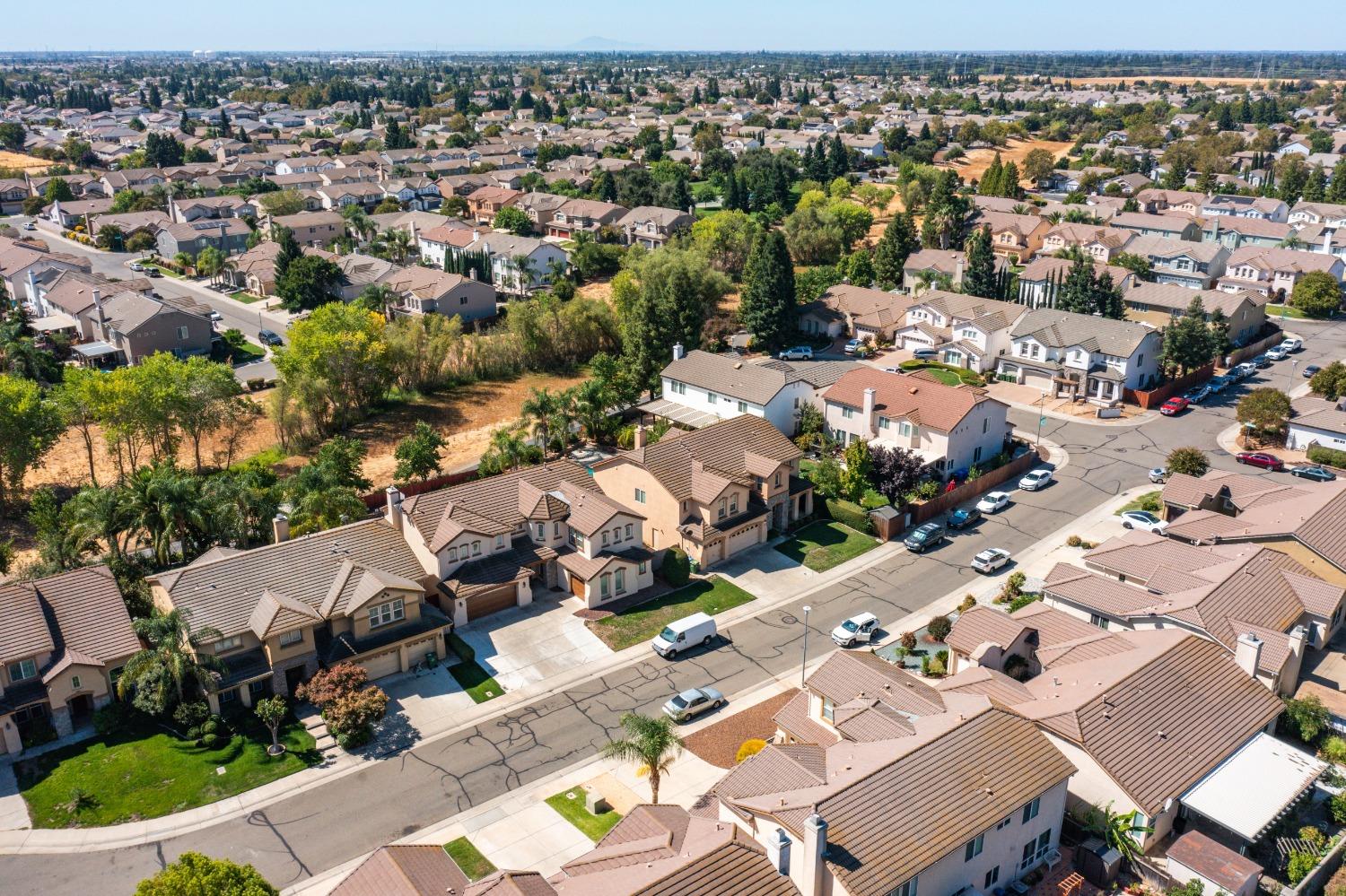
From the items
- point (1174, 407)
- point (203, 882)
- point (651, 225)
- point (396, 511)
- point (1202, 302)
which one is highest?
point (651, 225)

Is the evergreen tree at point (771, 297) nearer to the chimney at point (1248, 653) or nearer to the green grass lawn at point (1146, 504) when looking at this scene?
the green grass lawn at point (1146, 504)

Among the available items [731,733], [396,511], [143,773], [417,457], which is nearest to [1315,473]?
[731,733]

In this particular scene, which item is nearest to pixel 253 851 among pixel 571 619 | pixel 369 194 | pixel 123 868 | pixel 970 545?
pixel 123 868

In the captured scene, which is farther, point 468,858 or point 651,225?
point 651,225

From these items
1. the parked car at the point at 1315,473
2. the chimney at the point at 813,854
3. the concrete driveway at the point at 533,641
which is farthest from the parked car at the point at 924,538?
the chimney at the point at 813,854

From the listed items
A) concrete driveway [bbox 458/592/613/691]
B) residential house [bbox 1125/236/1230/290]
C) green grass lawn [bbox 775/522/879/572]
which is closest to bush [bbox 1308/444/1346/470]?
green grass lawn [bbox 775/522/879/572]

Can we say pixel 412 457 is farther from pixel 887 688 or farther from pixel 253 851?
pixel 887 688

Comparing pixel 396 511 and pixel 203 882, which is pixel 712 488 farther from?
pixel 203 882
